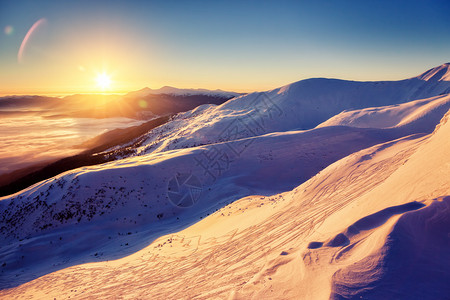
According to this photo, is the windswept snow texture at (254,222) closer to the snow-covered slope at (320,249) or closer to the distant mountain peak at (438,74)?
the snow-covered slope at (320,249)

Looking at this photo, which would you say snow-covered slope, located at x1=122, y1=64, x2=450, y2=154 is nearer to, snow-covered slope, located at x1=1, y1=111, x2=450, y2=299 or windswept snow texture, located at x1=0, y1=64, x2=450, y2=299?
windswept snow texture, located at x1=0, y1=64, x2=450, y2=299

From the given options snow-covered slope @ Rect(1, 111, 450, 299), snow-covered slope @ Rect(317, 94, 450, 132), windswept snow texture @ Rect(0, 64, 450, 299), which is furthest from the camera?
snow-covered slope @ Rect(317, 94, 450, 132)

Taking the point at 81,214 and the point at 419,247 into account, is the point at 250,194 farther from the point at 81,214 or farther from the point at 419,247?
the point at 81,214

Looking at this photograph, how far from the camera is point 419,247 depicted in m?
3.87

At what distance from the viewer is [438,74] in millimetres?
50250

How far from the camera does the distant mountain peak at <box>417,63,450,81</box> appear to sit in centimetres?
4849

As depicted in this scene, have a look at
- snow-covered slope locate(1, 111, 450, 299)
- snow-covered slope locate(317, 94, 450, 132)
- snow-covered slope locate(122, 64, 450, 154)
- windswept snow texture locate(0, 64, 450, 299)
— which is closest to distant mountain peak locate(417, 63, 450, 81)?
snow-covered slope locate(122, 64, 450, 154)

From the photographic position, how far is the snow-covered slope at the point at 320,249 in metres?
3.65

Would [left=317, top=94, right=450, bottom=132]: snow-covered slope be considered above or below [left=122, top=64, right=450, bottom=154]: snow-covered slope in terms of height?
below

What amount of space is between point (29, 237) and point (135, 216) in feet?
22.5

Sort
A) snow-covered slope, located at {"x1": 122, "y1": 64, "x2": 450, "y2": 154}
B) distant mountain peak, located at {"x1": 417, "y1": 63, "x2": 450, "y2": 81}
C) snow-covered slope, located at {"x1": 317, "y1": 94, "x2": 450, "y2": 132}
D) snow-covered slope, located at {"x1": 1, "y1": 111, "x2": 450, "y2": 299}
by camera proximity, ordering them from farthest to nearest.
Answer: distant mountain peak, located at {"x1": 417, "y1": 63, "x2": 450, "y2": 81} → snow-covered slope, located at {"x1": 122, "y1": 64, "x2": 450, "y2": 154} → snow-covered slope, located at {"x1": 317, "y1": 94, "x2": 450, "y2": 132} → snow-covered slope, located at {"x1": 1, "y1": 111, "x2": 450, "y2": 299}

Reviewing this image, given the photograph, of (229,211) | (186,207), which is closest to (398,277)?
(229,211)

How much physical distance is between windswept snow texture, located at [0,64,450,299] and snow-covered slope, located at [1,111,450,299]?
0.11 ft

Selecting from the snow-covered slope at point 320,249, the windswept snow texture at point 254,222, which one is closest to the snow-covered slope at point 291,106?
the windswept snow texture at point 254,222
